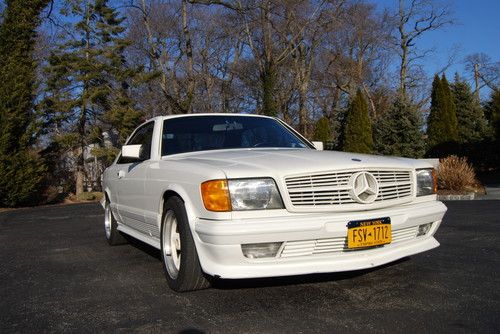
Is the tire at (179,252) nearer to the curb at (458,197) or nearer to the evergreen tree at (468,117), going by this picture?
the curb at (458,197)

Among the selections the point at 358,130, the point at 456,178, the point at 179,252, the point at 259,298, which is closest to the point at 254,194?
the point at 259,298

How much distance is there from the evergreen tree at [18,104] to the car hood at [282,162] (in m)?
13.2

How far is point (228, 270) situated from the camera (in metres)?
3.45

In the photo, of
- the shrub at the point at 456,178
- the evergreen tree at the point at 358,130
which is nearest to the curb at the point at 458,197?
the shrub at the point at 456,178

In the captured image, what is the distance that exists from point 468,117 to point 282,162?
21710 millimetres

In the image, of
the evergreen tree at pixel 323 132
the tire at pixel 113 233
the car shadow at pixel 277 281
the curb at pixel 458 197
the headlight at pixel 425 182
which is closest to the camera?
the car shadow at pixel 277 281

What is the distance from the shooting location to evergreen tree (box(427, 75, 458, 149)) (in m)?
20.2

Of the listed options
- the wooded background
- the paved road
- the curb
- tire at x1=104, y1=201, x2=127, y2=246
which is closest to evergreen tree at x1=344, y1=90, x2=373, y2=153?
the wooded background

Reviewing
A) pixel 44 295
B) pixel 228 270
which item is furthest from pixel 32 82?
pixel 228 270

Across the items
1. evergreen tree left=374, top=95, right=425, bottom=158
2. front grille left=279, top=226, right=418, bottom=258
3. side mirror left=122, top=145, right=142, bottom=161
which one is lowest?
front grille left=279, top=226, right=418, bottom=258

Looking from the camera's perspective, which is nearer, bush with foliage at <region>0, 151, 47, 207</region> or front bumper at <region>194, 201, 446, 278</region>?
front bumper at <region>194, 201, 446, 278</region>

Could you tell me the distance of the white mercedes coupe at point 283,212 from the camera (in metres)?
3.45

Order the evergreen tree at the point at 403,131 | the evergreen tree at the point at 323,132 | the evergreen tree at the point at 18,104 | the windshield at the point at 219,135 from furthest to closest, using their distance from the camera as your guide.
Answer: the evergreen tree at the point at 323,132
the evergreen tree at the point at 403,131
the evergreen tree at the point at 18,104
the windshield at the point at 219,135

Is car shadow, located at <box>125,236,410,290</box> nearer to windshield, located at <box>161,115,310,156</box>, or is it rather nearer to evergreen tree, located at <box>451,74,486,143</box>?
windshield, located at <box>161,115,310,156</box>
